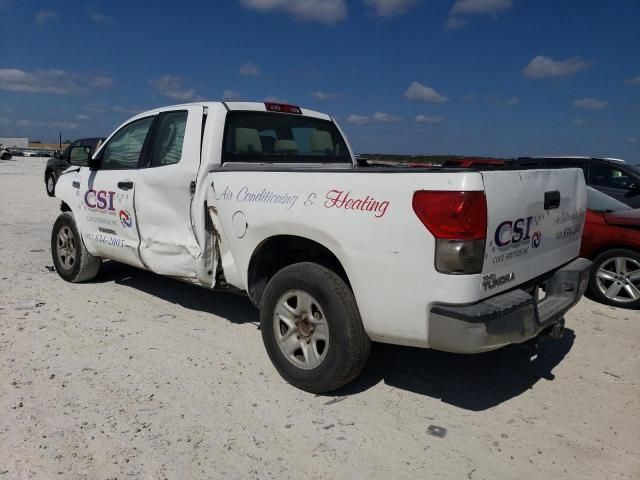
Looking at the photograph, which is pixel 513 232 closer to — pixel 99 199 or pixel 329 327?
pixel 329 327

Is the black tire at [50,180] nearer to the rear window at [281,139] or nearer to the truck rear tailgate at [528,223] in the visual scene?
the rear window at [281,139]

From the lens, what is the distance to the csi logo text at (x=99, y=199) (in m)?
5.16

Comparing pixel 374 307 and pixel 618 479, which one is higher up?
pixel 374 307

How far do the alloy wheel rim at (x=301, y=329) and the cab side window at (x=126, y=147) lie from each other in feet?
7.50

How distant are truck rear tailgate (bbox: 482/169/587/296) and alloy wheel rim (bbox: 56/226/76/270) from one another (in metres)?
4.79

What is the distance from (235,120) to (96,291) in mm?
2708

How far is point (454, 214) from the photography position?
2.69 meters

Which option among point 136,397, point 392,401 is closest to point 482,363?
point 392,401

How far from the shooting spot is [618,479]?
8.86 ft

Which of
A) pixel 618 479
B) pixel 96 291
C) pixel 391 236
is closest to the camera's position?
pixel 618 479

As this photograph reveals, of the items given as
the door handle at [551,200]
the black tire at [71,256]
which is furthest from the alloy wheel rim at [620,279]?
the black tire at [71,256]

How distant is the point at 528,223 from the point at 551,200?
1.20 ft

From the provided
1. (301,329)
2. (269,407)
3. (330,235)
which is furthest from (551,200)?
(269,407)

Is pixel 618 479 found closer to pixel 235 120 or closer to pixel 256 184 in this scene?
pixel 256 184
